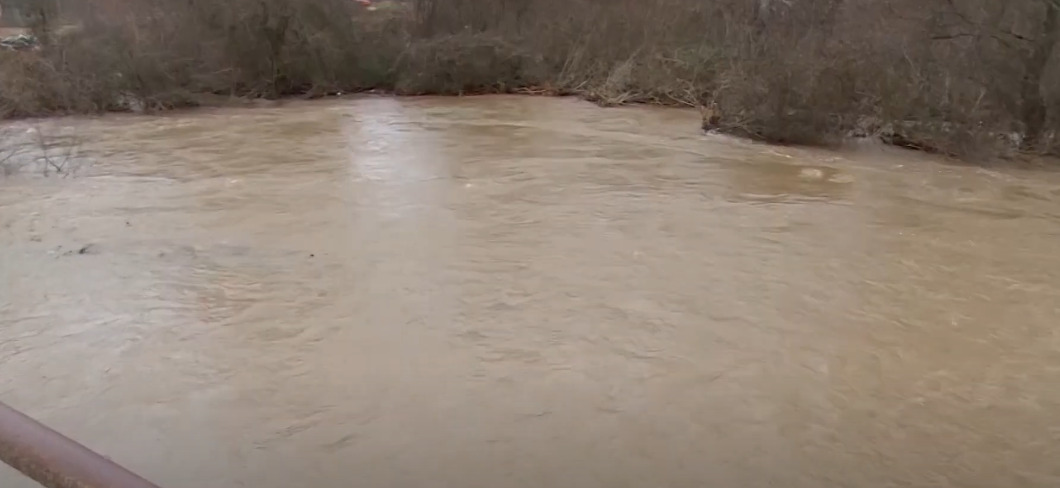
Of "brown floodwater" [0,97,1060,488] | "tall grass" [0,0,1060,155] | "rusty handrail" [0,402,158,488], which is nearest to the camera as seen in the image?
"rusty handrail" [0,402,158,488]

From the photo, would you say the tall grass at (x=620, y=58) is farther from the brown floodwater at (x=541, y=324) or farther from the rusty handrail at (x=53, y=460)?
the rusty handrail at (x=53, y=460)

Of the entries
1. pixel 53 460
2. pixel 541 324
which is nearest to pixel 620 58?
pixel 541 324

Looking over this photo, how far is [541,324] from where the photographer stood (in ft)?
18.7

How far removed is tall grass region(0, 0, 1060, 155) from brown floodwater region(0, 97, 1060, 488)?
1533 millimetres

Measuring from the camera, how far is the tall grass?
11000 mm

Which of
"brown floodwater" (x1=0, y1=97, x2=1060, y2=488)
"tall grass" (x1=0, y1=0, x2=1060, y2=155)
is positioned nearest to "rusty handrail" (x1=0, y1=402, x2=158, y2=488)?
"brown floodwater" (x1=0, y1=97, x2=1060, y2=488)

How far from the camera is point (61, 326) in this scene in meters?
5.70

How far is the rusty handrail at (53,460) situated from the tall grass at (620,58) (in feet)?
33.5

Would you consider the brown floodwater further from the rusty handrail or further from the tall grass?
the rusty handrail

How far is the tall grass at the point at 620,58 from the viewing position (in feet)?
36.1

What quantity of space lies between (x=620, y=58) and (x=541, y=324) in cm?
1196

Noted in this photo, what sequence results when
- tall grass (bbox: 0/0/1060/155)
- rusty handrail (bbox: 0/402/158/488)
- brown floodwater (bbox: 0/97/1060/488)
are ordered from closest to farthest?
rusty handrail (bbox: 0/402/158/488)
brown floodwater (bbox: 0/97/1060/488)
tall grass (bbox: 0/0/1060/155)

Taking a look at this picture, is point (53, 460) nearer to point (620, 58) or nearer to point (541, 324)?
point (541, 324)

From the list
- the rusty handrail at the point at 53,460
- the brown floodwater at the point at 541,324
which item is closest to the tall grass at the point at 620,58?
the brown floodwater at the point at 541,324
